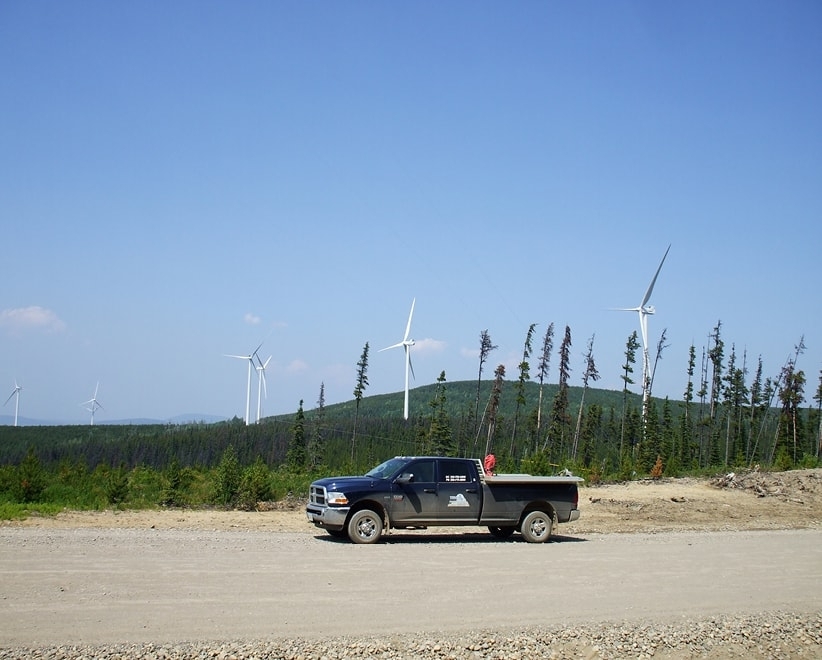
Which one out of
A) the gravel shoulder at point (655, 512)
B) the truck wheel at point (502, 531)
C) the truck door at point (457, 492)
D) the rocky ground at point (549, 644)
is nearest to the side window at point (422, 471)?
the truck door at point (457, 492)

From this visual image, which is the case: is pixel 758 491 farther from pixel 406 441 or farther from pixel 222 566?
pixel 406 441

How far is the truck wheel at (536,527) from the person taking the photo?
19141 millimetres

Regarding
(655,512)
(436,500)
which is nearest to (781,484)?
(655,512)

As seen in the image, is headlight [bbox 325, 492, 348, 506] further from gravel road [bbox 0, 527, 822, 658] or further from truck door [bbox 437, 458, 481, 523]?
truck door [bbox 437, 458, 481, 523]

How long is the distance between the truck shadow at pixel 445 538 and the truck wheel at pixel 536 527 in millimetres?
225

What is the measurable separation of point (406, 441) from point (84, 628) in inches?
3578

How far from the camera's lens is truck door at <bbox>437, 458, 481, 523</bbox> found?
60.3ft

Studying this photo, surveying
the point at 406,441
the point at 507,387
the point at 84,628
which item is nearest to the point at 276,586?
the point at 84,628

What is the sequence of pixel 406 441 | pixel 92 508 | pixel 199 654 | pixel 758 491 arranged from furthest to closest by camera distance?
pixel 406 441, pixel 758 491, pixel 92 508, pixel 199 654

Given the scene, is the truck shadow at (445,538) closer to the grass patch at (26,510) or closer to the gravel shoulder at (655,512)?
the gravel shoulder at (655,512)

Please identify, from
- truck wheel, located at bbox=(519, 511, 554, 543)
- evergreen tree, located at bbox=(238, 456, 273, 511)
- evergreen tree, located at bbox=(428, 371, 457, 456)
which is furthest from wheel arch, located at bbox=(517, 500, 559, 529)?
evergreen tree, located at bbox=(428, 371, 457, 456)

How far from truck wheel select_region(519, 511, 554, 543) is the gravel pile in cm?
765

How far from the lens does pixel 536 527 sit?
63.2 feet

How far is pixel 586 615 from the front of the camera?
36.4 feet
